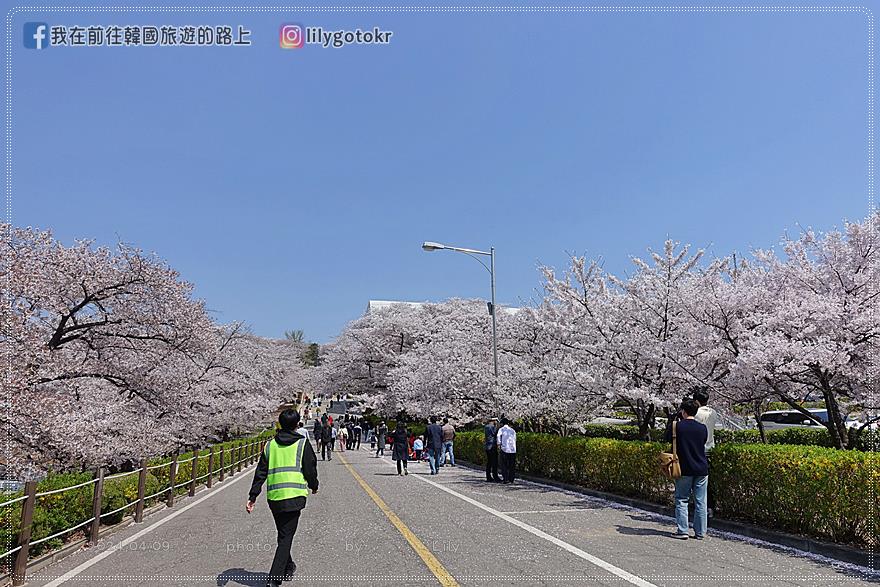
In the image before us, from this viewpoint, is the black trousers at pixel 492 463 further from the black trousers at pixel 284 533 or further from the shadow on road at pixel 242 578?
the black trousers at pixel 284 533

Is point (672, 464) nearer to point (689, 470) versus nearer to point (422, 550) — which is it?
point (689, 470)

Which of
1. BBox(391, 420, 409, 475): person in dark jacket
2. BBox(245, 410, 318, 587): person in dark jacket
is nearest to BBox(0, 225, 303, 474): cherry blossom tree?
BBox(391, 420, 409, 475): person in dark jacket

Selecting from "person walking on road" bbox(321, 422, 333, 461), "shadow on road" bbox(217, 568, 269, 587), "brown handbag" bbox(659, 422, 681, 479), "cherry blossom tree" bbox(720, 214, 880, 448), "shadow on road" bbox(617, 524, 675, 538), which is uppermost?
"cherry blossom tree" bbox(720, 214, 880, 448)

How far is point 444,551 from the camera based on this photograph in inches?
298

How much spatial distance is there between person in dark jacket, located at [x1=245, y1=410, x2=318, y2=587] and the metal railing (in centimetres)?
255

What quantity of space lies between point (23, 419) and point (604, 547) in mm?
10795

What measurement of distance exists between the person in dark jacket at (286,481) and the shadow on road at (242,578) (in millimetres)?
256

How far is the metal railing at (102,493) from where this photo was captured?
665cm

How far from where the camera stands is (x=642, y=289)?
14.9 m

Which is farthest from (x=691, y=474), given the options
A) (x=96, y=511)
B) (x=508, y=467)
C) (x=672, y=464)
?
(x=508, y=467)

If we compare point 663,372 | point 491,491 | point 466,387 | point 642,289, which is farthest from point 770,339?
point 466,387

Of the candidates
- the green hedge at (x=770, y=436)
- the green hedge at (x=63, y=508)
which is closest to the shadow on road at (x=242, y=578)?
the green hedge at (x=63, y=508)

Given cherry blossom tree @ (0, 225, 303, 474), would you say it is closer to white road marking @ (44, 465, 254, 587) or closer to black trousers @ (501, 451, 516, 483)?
white road marking @ (44, 465, 254, 587)

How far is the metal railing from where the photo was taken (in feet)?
21.8
